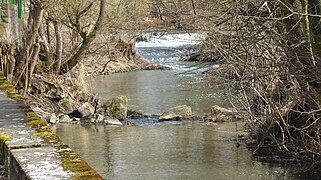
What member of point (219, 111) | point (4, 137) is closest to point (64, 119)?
point (219, 111)

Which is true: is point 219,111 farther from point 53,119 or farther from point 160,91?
point 160,91

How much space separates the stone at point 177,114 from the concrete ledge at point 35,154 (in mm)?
10672

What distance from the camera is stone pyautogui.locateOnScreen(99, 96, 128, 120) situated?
1767 centimetres

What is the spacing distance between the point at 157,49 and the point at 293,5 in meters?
28.1

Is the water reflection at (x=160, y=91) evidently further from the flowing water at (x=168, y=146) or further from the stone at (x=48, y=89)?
the stone at (x=48, y=89)

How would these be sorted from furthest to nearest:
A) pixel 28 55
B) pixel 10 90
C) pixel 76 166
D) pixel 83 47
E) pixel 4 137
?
1. pixel 83 47
2. pixel 28 55
3. pixel 10 90
4. pixel 4 137
5. pixel 76 166

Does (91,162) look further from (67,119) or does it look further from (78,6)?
(78,6)

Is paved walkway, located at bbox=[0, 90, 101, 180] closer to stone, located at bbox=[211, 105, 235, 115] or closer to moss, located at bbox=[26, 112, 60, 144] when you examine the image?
moss, located at bbox=[26, 112, 60, 144]

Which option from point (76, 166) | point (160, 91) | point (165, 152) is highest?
point (76, 166)

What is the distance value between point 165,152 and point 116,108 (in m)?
5.56

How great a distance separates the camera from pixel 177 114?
55.6 feet

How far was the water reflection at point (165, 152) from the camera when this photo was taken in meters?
10.7

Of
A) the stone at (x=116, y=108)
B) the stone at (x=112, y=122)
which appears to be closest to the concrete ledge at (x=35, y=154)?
the stone at (x=112, y=122)

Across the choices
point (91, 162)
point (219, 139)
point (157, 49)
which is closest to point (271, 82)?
point (219, 139)
